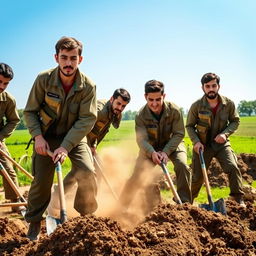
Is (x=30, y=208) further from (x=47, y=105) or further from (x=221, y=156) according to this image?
(x=221, y=156)

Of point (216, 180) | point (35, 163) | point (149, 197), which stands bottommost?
point (216, 180)

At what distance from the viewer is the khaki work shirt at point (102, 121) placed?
6.14 meters

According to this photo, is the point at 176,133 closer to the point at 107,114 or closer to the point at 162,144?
the point at 162,144

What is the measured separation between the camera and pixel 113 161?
28.3 feet

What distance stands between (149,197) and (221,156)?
54.9 inches

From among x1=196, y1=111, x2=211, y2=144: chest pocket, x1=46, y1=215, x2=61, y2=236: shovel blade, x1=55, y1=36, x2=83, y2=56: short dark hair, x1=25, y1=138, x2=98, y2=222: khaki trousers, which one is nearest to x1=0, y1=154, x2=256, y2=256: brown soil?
x1=46, y1=215, x2=61, y2=236: shovel blade

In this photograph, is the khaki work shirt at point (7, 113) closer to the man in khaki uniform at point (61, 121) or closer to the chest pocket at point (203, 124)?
the man in khaki uniform at point (61, 121)

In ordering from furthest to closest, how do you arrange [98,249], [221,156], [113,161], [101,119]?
[113,161] < [101,119] < [221,156] < [98,249]

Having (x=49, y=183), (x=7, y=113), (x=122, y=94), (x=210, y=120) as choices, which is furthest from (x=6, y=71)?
(x=210, y=120)

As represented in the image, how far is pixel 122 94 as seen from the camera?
593 cm

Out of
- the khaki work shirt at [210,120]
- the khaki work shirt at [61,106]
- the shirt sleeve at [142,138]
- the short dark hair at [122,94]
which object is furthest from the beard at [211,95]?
the khaki work shirt at [61,106]

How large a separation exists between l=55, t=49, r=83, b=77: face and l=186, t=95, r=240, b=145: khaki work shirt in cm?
258

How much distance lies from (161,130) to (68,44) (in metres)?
2.21

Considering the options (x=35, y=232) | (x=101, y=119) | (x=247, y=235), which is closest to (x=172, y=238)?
(x=247, y=235)
